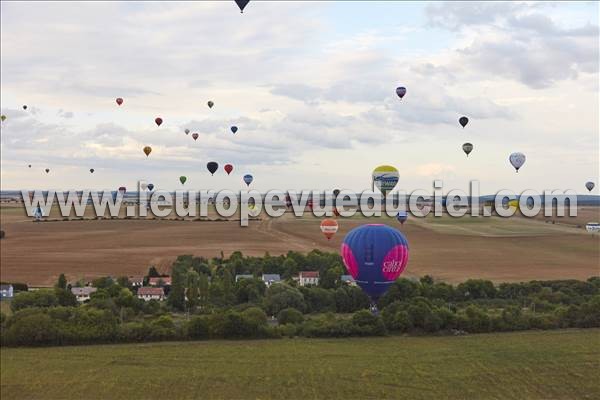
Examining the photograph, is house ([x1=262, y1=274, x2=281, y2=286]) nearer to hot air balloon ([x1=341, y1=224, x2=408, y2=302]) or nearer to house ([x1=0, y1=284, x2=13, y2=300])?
house ([x1=0, y1=284, x2=13, y2=300])

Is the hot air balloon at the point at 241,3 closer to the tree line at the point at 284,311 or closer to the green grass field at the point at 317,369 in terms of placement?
the tree line at the point at 284,311

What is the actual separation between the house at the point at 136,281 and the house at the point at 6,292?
33.4ft

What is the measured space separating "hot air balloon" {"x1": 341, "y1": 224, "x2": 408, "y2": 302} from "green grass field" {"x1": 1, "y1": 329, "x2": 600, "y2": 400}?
376 cm

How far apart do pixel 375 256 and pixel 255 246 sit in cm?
5212

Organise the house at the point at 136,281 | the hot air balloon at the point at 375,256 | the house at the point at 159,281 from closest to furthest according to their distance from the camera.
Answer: the hot air balloon at the point at 375,256, the house at the point at 159,281, the house at the point at 136,281

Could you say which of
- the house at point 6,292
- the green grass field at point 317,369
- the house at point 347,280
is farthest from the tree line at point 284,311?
the house at point 6,292

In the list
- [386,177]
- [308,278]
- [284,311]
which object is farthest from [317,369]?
[308,278]

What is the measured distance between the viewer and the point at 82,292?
52344mm

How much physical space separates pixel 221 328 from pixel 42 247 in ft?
157

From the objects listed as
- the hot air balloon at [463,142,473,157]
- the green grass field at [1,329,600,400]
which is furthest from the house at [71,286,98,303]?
the hot air balloon at [463,142,473,157]

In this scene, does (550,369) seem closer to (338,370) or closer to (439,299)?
(338,370)

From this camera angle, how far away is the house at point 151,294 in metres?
54.6

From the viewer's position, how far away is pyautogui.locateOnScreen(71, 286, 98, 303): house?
51.1 m

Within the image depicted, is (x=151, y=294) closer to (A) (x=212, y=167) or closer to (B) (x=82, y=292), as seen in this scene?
(B) (x=82, y=292)
